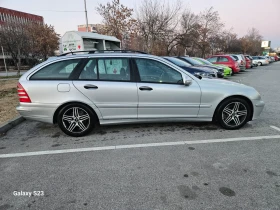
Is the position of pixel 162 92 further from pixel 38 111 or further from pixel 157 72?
pixel 38 111

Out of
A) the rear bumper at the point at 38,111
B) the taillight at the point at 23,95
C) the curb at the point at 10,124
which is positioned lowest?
the curb at the point at 10,124

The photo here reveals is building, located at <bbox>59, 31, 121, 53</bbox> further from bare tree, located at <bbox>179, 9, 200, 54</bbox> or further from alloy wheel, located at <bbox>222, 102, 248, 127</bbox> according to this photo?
bare tree, located at <bbox>179, 9, 200, 54</bbox>

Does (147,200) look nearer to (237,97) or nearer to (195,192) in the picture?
(195,192)

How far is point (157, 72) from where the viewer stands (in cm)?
385

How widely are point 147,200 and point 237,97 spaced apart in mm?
2900

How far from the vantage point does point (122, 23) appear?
17.8 meters

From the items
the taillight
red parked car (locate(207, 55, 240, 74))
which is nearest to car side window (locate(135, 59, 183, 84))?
the taillight

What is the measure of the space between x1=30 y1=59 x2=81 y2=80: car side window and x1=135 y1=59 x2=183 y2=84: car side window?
1259 millimetres

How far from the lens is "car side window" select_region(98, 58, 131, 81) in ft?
12.4

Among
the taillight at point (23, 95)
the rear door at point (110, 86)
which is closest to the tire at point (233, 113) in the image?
the rear door at point (110, 86)

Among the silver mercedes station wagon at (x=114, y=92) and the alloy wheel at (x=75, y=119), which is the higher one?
the silver mercedes station wagon at (x=114, y=92)

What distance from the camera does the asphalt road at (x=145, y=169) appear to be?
2150 millimetres

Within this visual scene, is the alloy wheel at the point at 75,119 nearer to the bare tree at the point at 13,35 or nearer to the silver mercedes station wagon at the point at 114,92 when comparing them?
the silver mercedes station wagon at the point at 114,92

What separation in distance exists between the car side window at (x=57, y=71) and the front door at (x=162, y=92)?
1.28 metres
